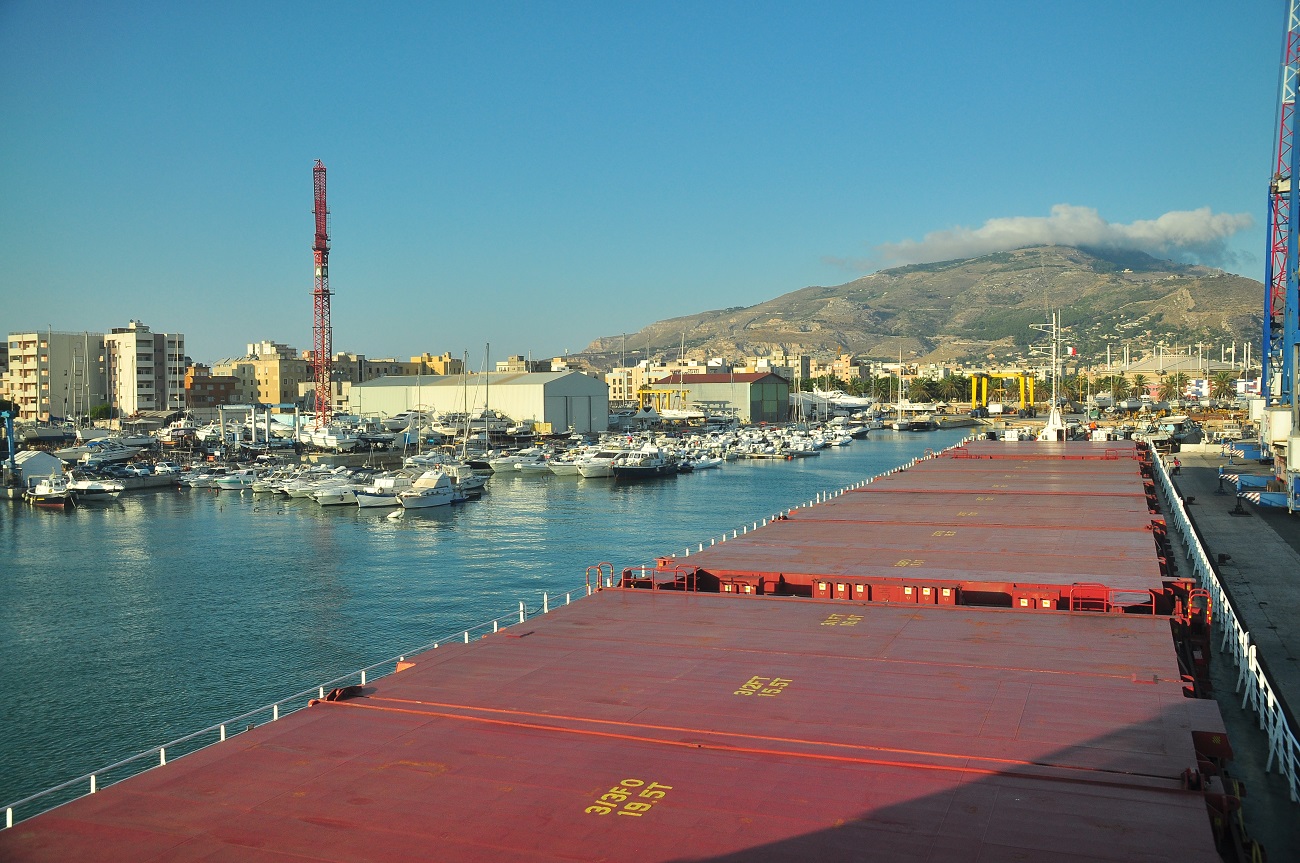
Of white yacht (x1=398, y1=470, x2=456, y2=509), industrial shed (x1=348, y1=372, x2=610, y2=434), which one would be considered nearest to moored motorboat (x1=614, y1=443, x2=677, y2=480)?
white yacht (x1=398, y1=470, x2=456, y2=509)

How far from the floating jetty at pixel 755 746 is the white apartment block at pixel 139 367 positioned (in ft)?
405

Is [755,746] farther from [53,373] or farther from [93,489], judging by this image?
[53,373]

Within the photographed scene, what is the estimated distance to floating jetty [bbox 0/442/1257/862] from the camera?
8.70m

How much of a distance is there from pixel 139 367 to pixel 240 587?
104m

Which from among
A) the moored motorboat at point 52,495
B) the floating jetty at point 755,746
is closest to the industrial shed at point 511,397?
the moored motorboat at point 52,495

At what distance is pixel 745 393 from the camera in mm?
152250

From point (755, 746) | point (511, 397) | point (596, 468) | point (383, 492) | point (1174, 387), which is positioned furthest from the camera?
point (1174, 387)

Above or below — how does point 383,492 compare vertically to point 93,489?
above

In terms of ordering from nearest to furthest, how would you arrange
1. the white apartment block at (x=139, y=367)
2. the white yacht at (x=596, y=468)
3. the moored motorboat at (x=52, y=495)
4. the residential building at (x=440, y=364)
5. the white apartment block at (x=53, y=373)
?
the moored motorboat at (x=52, y=495)
the white yacht at (x=596, y=468)
the white apartment block at (x=53, y=373)
the white apartment block at (x=139, y=367)
the residential building at (x=440, y=364)

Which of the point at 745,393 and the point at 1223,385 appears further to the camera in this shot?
the point at 745,393

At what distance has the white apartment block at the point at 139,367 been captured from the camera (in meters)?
125

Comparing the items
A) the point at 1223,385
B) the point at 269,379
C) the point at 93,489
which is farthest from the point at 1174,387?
the point at 93,489

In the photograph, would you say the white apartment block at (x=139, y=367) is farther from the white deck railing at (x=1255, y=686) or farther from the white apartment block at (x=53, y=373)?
the white deck railing at (x=1255, y=686)

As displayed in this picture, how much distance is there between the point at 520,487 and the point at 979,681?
61513 mm
